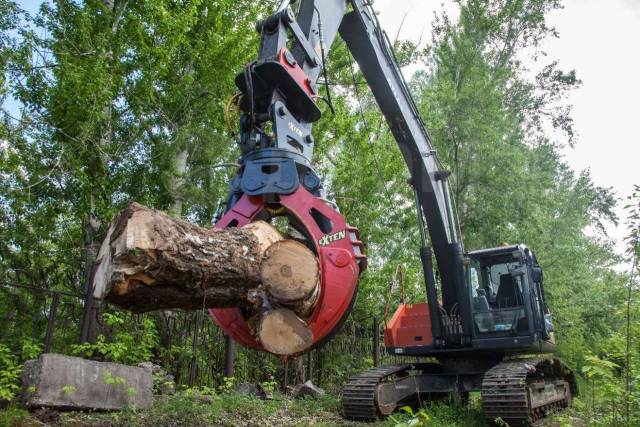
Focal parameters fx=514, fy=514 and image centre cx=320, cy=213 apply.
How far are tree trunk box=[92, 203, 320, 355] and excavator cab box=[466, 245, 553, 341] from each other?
415 cm

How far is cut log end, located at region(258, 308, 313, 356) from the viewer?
2949mm

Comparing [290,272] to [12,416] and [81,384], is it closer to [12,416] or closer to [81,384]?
[12,416]

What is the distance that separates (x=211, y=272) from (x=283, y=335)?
550mm

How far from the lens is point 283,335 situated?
2957 mm

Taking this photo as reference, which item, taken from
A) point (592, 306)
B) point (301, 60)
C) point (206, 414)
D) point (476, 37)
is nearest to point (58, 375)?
point (206, 414)

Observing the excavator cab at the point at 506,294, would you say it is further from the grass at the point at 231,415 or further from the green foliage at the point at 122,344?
the green foliage at the point at 122,344

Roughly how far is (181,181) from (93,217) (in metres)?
2.03

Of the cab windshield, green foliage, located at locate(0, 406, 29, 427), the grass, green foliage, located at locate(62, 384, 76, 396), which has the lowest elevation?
the grass

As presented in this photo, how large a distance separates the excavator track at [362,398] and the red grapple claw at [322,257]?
11.3 ft

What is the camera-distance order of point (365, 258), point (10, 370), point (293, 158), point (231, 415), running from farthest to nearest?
point (10, 370) < point (231, 415) < point (293, 158) < point (365, 258)

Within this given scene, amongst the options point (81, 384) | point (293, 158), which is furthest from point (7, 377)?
point (293, 158)

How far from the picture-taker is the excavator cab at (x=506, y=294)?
638cm

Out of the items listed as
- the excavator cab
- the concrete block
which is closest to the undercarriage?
the excavator cab

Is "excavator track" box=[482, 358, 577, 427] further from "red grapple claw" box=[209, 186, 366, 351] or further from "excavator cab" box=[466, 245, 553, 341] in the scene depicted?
"red grapple claw" box=[209, 186, 366, 351]
